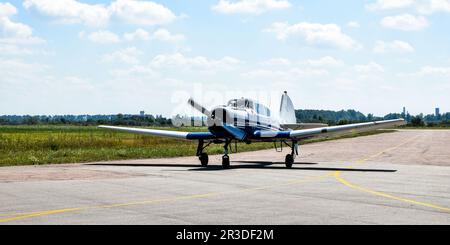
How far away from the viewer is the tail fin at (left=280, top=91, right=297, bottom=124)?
30734 millimetres

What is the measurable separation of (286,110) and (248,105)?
673 cm

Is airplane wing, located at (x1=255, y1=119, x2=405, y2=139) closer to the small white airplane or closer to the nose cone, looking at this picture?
the small white airplane

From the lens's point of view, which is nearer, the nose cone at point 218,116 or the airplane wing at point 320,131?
the nose cone at point 218,116

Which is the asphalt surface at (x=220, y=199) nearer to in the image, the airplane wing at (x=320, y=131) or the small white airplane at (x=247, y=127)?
the small white airplane at (x=247, y=127)

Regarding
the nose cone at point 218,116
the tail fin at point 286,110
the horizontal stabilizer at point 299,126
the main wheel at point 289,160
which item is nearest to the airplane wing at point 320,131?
the main wheel at point 289,160

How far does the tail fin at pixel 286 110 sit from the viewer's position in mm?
30734

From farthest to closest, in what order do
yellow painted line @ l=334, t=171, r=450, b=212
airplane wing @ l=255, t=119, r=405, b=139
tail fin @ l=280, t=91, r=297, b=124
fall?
tail fin @ l=280, t=91, r=297, b=124 → airplane wing @ l=255, t=119, r=405, b=139 → yellow painted line @ l=334, t=171, r=450, b=212

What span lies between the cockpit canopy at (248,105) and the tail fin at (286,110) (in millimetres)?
4388

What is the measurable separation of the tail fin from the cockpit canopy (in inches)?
173

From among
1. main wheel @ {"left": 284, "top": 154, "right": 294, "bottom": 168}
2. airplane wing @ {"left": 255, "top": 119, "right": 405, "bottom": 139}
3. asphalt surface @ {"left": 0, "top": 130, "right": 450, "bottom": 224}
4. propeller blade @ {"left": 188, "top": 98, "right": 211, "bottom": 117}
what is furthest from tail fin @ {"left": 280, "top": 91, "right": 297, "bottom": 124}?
asphalt surface @ {"left": 0, "top": 130, "right": 450, "bottom": 224}
